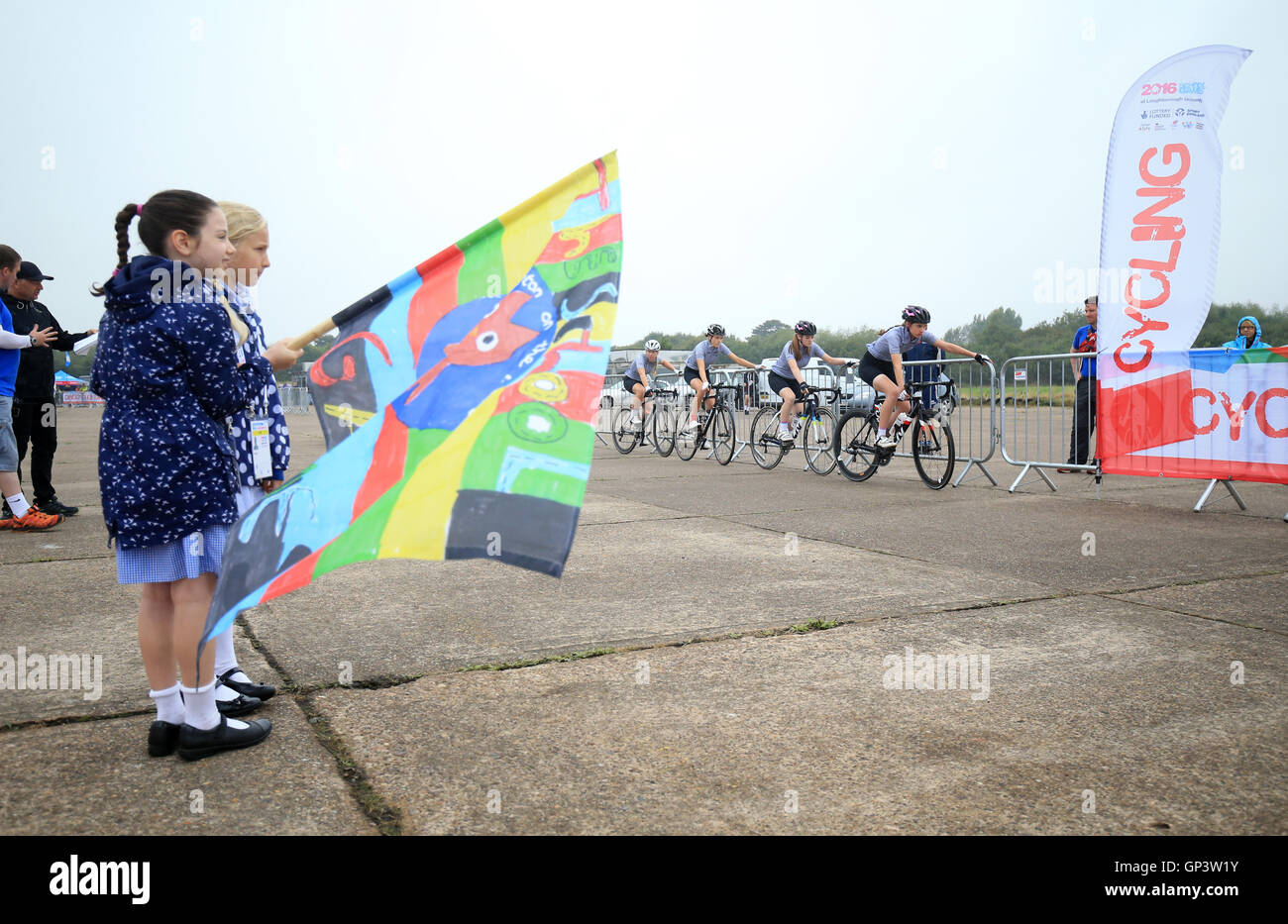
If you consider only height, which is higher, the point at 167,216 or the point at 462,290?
the point at 167,216

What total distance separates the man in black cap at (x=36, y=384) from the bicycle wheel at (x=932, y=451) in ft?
25.0

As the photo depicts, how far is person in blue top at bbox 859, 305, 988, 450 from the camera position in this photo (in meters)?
10.1

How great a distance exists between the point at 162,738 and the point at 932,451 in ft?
28.0

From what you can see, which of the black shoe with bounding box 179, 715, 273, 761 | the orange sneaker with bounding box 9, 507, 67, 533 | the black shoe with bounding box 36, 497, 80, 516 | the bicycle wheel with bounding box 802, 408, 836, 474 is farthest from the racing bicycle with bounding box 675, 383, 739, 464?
the black shoe with bounding box 179, 715, 273, 761

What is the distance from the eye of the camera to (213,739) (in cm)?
288

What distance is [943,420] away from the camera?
33.7 ft

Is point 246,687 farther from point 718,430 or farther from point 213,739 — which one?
point 718,430

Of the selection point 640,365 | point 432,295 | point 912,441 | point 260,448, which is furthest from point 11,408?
point 640,365

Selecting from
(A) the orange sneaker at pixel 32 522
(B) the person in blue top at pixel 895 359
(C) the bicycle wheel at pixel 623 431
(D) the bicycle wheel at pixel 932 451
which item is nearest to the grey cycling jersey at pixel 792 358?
(B) the person in blue top at pixel 895 359

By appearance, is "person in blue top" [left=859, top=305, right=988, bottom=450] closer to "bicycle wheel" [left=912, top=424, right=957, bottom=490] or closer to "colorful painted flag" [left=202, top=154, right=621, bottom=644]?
"bicycle wheel" [left=912, top=424, right=957, bottom=490]

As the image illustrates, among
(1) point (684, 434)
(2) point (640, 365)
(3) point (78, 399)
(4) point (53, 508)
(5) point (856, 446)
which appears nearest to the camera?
(4) point (53, 508)

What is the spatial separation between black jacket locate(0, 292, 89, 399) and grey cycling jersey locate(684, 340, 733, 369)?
8.33 metres
